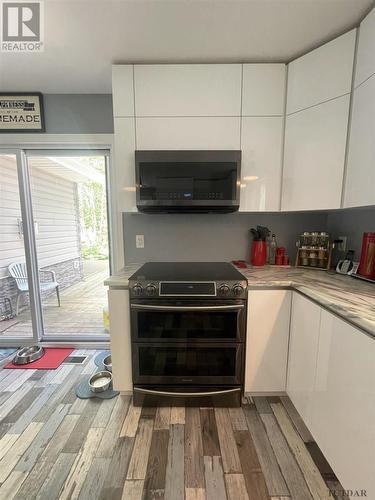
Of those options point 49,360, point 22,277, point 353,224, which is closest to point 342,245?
point 353,224

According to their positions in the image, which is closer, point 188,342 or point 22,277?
point 188,342

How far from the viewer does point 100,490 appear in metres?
1.12

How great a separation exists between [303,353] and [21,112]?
3049mm

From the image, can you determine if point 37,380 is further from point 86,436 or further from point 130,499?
point 130,499

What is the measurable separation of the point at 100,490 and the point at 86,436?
1.16 feet

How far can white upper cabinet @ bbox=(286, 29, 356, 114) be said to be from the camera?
1.40 m

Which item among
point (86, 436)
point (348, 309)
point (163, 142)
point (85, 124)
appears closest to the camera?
point (348, 309)

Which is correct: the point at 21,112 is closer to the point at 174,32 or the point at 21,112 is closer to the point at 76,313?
the point at 174,32

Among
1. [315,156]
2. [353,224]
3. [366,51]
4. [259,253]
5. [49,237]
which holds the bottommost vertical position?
[259,253]

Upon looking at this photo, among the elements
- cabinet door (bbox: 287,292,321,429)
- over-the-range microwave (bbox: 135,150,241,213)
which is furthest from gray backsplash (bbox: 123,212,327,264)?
cabinet door (bbox: 287,292,321,429)

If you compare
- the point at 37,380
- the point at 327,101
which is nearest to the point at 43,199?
the point at 37,380

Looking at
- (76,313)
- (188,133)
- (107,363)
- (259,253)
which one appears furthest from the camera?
(76,313)

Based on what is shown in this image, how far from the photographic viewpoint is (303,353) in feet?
4.61

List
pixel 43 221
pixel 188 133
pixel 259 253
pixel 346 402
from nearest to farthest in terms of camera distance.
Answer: pixel 346 402 < pixel 188 133 < pixel 259 253 < pixel 43 221
